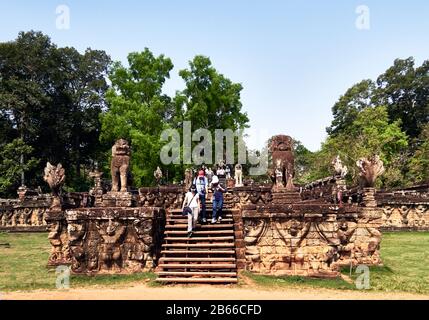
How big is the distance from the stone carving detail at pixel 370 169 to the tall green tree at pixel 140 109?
740 inches

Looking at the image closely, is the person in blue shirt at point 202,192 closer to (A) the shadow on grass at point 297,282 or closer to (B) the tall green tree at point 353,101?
(A) the shadow on grass at point 297,282

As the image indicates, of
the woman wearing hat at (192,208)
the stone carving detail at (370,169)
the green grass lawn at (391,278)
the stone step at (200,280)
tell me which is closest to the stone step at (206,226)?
the woman wearing hat at (192,208)

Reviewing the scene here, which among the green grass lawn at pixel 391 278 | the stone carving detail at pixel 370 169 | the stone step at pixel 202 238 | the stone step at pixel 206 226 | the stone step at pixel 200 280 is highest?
the stone carving detail at pixel 370 169

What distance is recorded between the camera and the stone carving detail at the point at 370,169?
11.9 meters

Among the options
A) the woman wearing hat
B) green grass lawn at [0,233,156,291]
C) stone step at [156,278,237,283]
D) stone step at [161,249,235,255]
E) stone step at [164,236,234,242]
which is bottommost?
green grass lawn at [0,233,156,291]

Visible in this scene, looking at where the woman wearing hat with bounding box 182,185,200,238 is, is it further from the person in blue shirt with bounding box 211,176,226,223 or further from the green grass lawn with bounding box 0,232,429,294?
the green grass lawn with bounding box 0,232,429,294

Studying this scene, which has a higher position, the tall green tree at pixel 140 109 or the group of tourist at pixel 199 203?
the tall green tree at pixel 140 109

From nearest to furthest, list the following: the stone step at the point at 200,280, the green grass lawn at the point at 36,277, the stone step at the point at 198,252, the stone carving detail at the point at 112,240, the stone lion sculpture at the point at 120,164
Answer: the stone step at the point at 200,280 < the green grass lawn at the point at 36,277 < the stone step at the point at 198,252 < the stone carving detail at the point at 112,240 < the stone lion sculpture at the point at 120,164

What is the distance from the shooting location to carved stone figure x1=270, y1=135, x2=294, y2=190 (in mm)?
10762

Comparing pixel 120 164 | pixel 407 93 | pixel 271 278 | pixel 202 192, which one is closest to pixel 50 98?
pixel 120 164

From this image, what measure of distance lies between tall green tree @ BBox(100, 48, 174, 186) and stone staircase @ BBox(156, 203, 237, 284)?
18512mm

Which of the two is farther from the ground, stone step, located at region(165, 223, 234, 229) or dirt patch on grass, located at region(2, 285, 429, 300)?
stone step, located at region(165, 223, 234, 229)

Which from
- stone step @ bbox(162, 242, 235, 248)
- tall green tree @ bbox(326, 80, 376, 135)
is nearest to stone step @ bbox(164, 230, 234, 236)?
stone step @ bbox(162, 242, 235, 248)

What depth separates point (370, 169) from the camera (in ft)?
39.7
